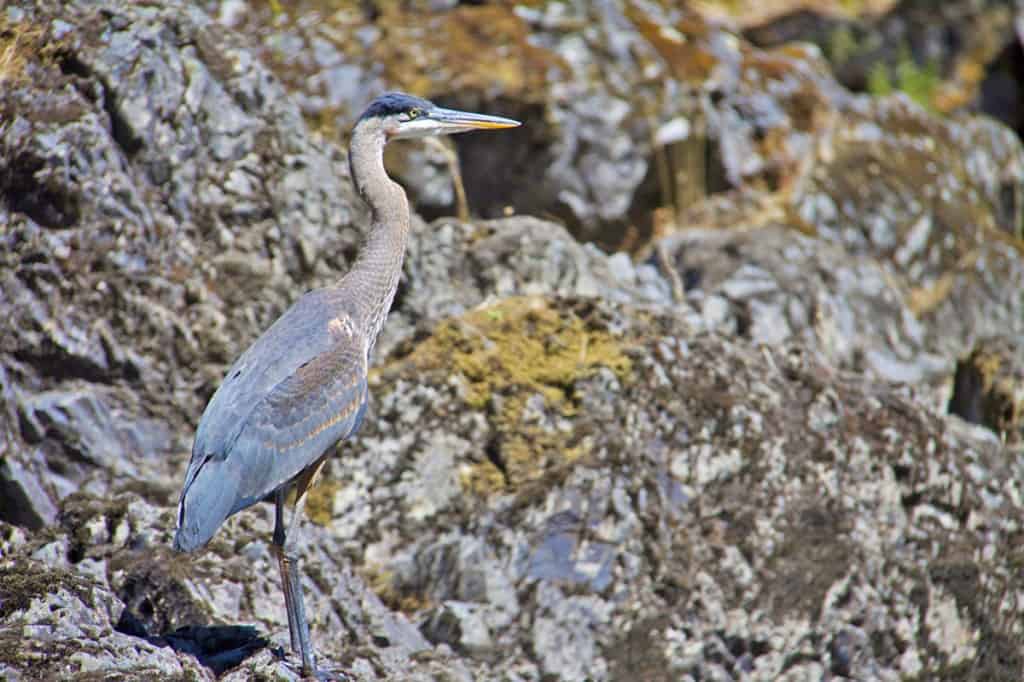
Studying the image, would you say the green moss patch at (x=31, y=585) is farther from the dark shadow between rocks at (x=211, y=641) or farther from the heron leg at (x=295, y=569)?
the heron leg at (x=295, y=569)

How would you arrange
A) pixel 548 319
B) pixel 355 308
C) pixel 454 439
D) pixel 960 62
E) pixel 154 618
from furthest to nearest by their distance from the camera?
pixel 960 62 → pixel 548 319 → pixel 454 439 → pixel 355 308 → pixel 154 618

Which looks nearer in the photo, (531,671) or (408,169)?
(531,671)

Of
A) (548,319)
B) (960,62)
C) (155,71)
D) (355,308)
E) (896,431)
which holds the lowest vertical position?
(960,62)

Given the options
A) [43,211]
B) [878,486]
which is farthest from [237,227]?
[878,486]

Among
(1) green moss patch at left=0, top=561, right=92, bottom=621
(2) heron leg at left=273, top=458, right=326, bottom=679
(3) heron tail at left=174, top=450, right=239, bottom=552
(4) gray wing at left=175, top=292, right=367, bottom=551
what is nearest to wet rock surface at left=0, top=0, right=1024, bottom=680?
(1) green moss patch at left=0, top=561, right=92, bottom=621

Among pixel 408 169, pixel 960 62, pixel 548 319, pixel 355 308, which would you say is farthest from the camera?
pixel 960 62

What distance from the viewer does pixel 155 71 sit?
7.02 m

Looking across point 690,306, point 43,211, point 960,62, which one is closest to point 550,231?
point 690,306

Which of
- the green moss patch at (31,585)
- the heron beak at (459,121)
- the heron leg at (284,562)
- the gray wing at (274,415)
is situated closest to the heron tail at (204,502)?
the gray wing at (274,415)

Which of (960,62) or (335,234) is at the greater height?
(335,234)

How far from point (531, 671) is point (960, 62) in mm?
10488

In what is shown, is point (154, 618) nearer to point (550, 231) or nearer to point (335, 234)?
point (335, 234)

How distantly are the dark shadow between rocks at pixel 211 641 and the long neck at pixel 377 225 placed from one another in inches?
63.6

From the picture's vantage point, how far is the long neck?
6.04m
